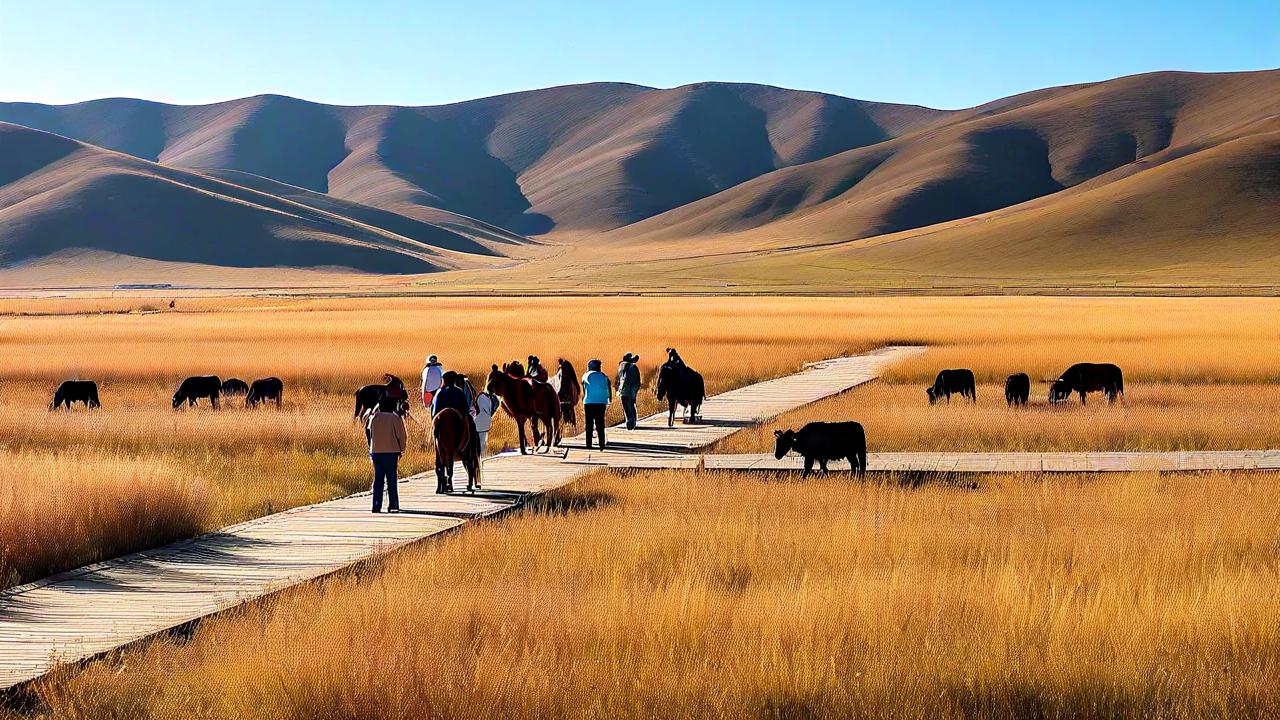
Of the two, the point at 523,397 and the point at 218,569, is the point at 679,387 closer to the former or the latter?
the point at 523,397

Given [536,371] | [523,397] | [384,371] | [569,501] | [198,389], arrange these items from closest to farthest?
[569,501], [523,397], [536,371], [198,389], [384,371]

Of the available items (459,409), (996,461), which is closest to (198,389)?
(459,409)

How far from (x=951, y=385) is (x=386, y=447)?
15861 mm

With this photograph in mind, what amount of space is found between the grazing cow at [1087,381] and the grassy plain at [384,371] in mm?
793

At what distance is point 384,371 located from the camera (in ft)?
119

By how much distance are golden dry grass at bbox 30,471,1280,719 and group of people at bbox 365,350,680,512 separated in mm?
1625

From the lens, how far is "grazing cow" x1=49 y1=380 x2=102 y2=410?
26.6m

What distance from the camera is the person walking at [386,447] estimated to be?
43.2 ft

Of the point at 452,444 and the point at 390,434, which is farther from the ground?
the point at 390,434

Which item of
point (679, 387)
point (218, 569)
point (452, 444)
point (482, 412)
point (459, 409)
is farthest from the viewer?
point (679, 387)

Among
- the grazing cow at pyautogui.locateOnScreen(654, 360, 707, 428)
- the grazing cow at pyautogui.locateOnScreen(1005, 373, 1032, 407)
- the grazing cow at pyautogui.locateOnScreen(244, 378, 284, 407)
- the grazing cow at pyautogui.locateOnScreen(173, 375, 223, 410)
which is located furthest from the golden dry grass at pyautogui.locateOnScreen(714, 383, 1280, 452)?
the grazing cow at pyautogui.locateOnScreen(173, 375, 223, 410)

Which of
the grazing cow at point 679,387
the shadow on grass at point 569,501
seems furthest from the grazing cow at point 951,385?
the shadow on grass at point 569,501

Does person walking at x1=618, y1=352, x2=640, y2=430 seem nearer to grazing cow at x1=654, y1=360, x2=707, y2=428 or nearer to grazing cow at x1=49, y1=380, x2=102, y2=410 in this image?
grazing cow at x1=654, y1=360, x2=707, y2=428

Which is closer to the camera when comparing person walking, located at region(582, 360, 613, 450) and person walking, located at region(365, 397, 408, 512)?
person walking, located at region(365, 397, 408, 512)
